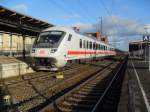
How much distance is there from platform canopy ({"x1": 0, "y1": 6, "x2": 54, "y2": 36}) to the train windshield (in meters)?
4.08

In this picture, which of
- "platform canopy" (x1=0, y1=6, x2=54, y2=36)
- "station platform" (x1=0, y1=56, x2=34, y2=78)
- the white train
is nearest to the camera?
"station platform" (x1=0, y1=56, x2=34, y2=78)

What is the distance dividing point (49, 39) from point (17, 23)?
7.53 meters

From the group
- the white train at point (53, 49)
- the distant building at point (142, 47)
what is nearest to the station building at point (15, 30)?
the white train at point (53, 49)

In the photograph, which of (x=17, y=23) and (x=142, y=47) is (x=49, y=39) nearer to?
(x=17, y=23)

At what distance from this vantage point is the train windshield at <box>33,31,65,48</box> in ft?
62.8

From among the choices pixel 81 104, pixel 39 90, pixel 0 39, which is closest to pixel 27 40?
pixel 0 39

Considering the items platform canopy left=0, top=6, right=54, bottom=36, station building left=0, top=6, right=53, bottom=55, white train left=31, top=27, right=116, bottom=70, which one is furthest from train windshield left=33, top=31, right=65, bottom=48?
station building left=0, top=6, right=53, bottom=55

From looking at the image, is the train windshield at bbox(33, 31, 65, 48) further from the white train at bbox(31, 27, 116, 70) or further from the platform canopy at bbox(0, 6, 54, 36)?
the platform canopy at bbox(0, 6, 54, 36)

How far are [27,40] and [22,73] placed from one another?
15243mm

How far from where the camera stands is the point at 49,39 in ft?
64.5

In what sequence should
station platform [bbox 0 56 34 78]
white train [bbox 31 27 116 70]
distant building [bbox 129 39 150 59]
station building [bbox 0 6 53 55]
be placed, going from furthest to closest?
distant building [bbox 129 39 150 59] < station building [bbox 0 6 53 55] < white train [bbox 31 27 116 70] < station platform [bbox 0 56 34 78]

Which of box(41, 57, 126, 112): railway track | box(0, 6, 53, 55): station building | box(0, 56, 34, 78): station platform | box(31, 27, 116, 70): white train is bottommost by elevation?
box(41, 57, 126, 112): railway track

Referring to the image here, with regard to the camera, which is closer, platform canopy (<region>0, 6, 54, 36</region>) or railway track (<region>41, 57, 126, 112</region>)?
railway track (<region>41, 57, 126, 112</region>)

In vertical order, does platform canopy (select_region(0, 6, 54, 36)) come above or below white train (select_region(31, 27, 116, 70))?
above
